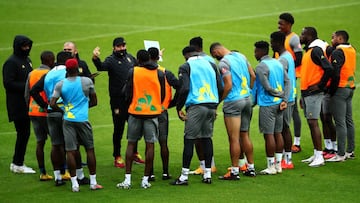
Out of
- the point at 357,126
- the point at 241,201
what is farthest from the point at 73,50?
the point at 357,126

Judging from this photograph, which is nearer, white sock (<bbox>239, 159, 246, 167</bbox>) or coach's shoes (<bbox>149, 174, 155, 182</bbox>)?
coach's shoes (<bbox>149, 174, 155, 182</bbox>)

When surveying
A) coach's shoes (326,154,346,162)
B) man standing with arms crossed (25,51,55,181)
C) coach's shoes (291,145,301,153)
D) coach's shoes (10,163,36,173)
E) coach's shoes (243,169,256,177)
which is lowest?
coach's shoes (10,163,36,173)

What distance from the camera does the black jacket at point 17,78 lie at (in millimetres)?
13820

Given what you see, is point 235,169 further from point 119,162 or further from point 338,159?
point 119,162

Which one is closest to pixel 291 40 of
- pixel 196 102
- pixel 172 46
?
pixel 196 102

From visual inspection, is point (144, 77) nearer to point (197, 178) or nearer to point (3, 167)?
point (197, 178)

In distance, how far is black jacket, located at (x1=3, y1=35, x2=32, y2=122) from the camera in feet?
45.3

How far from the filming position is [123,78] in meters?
14.4

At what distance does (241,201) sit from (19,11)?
58.1ft

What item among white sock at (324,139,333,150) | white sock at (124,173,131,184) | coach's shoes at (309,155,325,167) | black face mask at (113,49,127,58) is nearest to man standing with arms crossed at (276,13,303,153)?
white sock at (324,139,333,150)

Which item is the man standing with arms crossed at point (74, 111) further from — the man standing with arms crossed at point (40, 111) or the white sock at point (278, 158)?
the white sock at point (278, 158)

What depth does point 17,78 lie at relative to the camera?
45.6 feet

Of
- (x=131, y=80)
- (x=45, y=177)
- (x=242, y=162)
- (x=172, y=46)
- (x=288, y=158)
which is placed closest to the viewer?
(x=131, y=80)

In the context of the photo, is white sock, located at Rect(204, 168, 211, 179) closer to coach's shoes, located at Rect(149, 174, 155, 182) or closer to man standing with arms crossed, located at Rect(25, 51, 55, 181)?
coach's shoes, located at Rect(149, 174, 155, 182)
